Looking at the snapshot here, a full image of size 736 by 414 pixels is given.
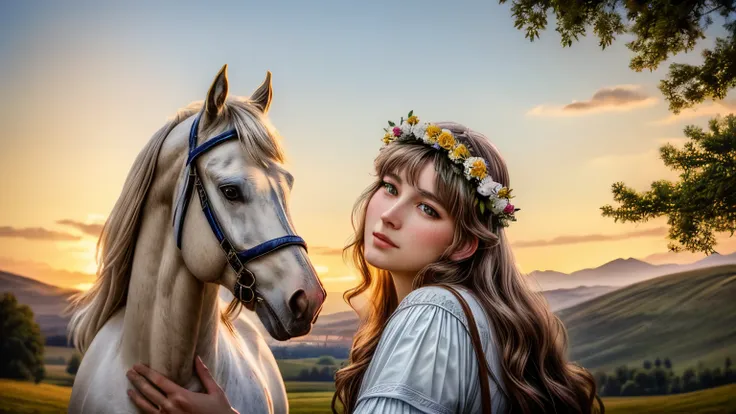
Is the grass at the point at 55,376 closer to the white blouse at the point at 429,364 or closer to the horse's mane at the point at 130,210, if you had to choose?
the horse's mane at the point at 130,210

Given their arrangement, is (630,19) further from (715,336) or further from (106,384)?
(106,384)

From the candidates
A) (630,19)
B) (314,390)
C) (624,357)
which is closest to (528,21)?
(630,19)

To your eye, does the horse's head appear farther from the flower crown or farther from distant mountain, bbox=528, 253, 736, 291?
distant mountain, bbox=528, 253, 736, 291

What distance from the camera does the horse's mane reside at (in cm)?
171

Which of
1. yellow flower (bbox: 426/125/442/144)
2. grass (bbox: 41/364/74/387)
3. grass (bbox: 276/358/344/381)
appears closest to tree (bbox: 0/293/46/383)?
grass (bbox: 41/364/74/387)

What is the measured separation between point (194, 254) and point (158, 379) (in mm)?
329

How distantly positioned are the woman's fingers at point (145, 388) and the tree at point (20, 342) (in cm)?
324

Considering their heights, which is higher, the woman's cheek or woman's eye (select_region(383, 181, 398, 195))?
woman's eye (select_region(383, 181, 398, 195))

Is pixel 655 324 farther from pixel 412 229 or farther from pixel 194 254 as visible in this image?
pixel 194 254

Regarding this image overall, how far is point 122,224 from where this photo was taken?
5.88ft

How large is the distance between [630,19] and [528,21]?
85cm

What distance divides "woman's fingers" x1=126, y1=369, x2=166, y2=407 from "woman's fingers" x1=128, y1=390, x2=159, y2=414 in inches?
0.4

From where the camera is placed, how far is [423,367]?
1309mm

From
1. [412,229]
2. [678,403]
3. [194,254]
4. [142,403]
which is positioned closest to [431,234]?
[412,229]
